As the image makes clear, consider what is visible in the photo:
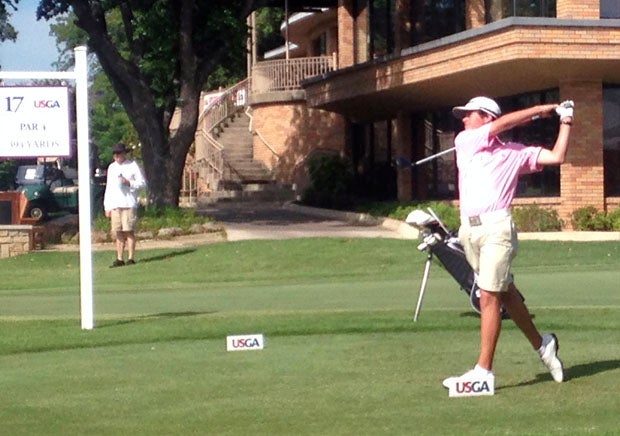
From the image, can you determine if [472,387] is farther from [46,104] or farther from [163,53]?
[163,53]

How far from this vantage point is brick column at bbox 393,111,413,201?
3547cm

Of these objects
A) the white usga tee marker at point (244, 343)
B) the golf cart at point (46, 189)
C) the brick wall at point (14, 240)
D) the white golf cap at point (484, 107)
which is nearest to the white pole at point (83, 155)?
the white usga tee marker at point (244, 343)

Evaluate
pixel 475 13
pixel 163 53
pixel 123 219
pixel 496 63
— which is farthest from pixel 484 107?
pixel 163 53

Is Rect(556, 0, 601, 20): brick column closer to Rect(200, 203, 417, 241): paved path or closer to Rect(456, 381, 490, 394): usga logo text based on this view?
Rect(200, 203, 417, 241): paved path

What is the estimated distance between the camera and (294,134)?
43.2m

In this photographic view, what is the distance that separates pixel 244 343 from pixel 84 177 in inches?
100

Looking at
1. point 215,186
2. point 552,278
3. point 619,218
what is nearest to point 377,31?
point 215,186

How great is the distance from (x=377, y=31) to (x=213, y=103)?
43.3 feet

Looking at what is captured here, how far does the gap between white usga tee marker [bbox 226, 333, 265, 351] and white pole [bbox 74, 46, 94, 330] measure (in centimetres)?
209

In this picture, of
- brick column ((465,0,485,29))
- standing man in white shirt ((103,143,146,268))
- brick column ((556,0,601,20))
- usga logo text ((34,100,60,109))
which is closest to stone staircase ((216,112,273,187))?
brick column ((465,0,485,29))

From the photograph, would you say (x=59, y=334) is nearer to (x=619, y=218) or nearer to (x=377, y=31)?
(x=619, y=218)

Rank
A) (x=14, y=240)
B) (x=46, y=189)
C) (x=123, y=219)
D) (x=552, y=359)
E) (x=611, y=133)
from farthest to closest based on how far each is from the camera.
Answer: (x=46, y=189) < (x=611, y=133) < (x=14, y=240) < (x=123, y=219) < (x=552, y=359)

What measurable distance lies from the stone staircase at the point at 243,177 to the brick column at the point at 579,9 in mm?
16065

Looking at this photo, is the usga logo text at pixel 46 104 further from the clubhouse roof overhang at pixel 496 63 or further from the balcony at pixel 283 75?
the balcony at pixel 283 75
